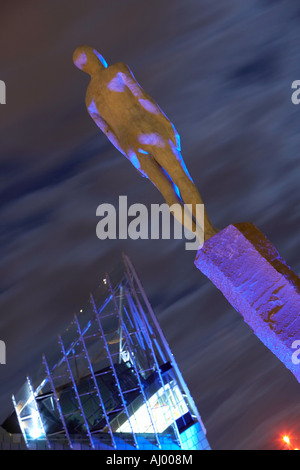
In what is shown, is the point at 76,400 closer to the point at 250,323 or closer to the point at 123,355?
the point at 123,355

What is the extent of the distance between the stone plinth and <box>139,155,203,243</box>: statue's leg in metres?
0.36

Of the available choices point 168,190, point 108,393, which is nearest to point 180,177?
point 168,190

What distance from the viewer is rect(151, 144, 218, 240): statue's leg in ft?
23.6

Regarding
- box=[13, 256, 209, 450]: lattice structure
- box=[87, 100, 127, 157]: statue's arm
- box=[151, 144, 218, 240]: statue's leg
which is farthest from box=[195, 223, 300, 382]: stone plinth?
box=[13, 256, 209, 450]: lattice structure

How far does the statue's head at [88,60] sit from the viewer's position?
27.0 feet

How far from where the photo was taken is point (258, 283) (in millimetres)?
6633

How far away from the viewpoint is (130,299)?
22484 millimetres

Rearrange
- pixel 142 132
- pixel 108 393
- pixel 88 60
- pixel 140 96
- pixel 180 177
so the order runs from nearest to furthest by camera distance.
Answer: pixel 180 177 < pixel 142 132 < pixel 140 96 < pixel 88 60 < pixel 108 393

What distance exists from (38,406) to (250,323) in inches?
602

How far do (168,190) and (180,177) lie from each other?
0.76 ft
